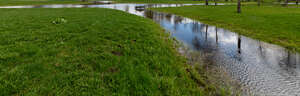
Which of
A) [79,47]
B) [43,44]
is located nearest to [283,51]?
[79,47]

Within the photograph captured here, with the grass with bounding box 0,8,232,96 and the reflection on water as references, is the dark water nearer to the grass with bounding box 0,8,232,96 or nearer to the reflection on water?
the reflection on water

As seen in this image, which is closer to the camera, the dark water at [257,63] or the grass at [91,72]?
the grass at [91,72]

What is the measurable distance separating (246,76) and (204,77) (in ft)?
5.89

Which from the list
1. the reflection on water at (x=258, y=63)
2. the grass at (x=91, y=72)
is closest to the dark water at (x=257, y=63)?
the reflection on water at (x=258, y=63)

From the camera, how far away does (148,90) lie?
4.08 meters

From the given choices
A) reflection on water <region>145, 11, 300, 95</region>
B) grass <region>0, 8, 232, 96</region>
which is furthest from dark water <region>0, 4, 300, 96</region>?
grass <region>0, 8, 232, 96</region>

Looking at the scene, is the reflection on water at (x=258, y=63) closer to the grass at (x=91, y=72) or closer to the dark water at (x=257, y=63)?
the dark water at (x=257, y=63)

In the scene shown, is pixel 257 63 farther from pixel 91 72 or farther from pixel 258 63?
pixel 91 72

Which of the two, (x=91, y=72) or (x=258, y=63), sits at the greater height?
(x=91, y=72)

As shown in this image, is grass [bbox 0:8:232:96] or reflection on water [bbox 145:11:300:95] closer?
grass [bbox 0:8:232:96]

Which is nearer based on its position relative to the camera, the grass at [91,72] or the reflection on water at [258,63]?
the grass at [91,72]

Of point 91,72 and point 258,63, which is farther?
point 258,63

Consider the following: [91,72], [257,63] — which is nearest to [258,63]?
[257,63]

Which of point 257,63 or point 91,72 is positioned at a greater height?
point 91,72
